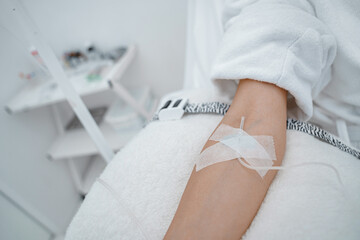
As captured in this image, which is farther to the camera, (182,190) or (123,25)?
(123,25)

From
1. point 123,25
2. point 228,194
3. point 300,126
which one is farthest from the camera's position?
point 123,25

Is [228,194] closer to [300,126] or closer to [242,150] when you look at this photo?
[242,150]

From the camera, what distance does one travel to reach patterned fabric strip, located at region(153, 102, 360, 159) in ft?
1.31

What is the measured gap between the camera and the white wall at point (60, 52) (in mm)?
1005

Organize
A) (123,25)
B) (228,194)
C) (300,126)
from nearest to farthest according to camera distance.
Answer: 1. (228,194)
2. (300,126)
3. (123,25)

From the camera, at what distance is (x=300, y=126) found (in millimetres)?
430

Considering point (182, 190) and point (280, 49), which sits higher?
point (280, 49)

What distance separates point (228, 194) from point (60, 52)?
1.33 meters

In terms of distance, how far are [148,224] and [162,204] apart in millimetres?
41

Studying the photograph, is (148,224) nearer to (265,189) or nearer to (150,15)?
(265,189)

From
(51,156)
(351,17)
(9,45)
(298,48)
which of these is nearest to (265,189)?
(298,48)

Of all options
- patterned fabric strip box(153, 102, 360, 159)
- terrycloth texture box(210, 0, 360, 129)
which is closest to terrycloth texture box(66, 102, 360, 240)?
patterned fabric strip box(153, 102, 360, 159)

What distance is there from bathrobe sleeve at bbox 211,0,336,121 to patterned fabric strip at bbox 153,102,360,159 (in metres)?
0.04

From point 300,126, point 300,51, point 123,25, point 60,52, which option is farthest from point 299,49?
point 60,52
